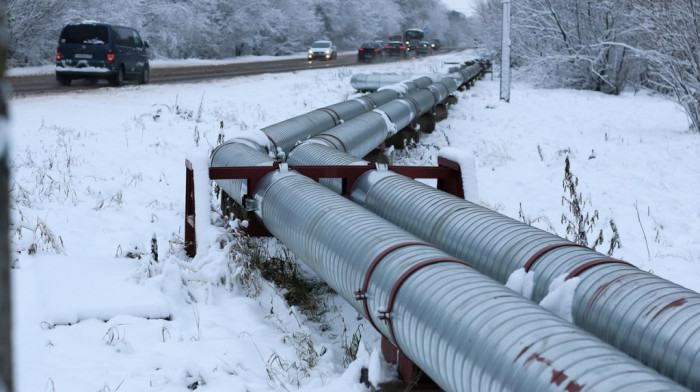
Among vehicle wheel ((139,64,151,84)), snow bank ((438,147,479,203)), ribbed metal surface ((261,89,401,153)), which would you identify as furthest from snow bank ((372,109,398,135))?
vehicle wheel ((139,64,151,84))

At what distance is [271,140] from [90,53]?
535 inches

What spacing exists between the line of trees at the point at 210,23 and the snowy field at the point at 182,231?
9.43 meters

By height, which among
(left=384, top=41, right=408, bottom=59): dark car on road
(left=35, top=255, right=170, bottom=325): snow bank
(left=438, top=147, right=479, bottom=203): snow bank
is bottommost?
(left=35, top=255, right=170, bottom=325): snow bank

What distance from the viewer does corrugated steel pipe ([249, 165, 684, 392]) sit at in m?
2.13

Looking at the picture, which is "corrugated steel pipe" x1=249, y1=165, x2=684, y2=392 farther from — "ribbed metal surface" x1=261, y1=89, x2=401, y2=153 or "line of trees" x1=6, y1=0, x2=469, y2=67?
"line of trees" x1=6, y1=0, x2=469, y2=67

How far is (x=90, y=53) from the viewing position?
1897cm

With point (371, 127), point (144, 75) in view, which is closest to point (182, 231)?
point (371, 127)

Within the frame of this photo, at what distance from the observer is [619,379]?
201 centimetres

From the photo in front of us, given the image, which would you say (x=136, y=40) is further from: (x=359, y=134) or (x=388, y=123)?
(x=359, y=134)

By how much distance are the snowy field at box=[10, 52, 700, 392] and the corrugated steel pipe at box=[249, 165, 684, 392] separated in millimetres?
514

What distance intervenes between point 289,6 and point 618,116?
4465 cm

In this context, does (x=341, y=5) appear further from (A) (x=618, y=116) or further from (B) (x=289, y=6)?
(A) (x=618, y=116)

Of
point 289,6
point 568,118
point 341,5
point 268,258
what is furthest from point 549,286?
point 341,5

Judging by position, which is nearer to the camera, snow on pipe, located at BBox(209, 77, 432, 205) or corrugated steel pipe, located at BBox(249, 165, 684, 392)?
corrugated steel pipe, located at BBox(249, 165, 684, 392)
